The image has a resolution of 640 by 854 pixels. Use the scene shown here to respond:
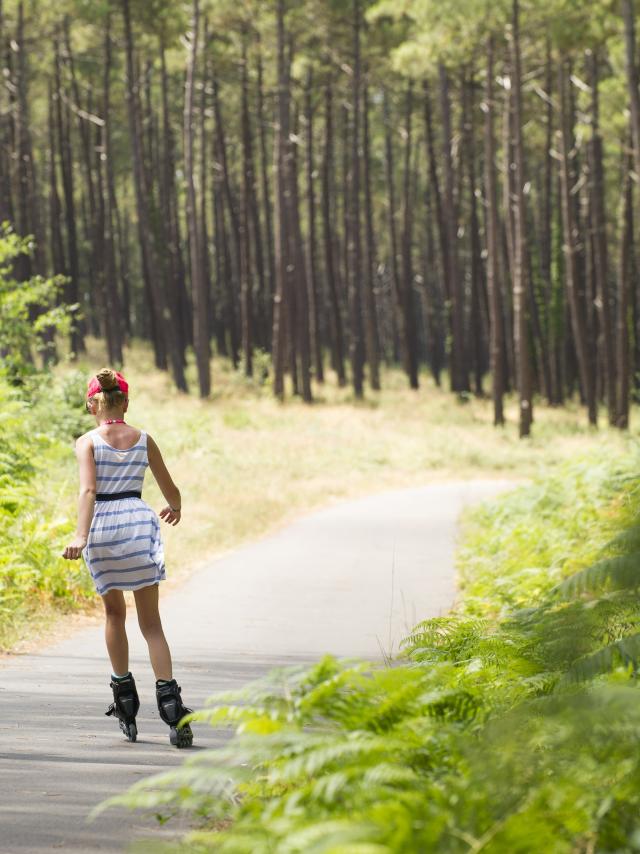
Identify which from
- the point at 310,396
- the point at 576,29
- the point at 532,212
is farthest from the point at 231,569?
the point at 532,212

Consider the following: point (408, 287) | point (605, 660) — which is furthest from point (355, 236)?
point (605, 660)

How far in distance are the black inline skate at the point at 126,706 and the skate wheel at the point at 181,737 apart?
0.99ft

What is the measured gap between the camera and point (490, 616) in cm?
1027

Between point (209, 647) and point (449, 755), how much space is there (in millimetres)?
5830

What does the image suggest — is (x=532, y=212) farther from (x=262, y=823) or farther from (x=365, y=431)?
(x=262, y=823)

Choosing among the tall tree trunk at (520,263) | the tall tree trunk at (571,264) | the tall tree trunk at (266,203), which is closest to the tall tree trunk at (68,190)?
the tall tree trunk at (266,203)

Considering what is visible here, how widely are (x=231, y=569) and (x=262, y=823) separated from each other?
10.8 meters

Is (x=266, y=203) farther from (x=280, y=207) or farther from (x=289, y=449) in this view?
(x=289, y=449)

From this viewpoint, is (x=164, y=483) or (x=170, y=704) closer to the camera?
(x=170, y=704)

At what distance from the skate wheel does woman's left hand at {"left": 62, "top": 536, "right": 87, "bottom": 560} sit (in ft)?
3.29

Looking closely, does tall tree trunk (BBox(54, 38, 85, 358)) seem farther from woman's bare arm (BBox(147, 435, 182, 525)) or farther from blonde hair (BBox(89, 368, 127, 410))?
blonde hair (BBox(89, 368, 127, 410))

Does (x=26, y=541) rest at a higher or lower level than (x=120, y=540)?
lower

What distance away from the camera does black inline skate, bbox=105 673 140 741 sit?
641cm

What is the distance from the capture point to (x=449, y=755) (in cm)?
389
